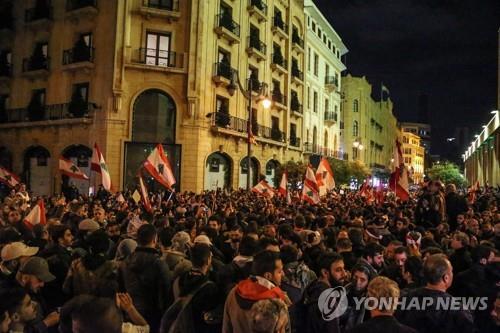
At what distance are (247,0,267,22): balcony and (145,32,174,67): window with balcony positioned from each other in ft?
25.8

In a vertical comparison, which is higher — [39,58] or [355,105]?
[355,105]

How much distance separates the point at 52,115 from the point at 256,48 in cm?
1420

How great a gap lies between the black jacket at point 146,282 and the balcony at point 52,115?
22425 millimetres

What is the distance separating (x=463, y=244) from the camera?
259 inches

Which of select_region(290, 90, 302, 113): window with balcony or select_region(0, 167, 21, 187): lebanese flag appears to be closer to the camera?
select_region(0, 167, 21, 187): lebanese flag

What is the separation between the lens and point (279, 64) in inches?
1446

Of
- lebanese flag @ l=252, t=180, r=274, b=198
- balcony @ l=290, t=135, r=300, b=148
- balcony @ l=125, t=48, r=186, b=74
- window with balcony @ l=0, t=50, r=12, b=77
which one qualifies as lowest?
lebanese flag @ l=252, t=180, r=274, b=198

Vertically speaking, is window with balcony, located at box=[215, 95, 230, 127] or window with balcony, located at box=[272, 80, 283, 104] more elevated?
window with balcony, located at box=[272, 80, 283, 104]

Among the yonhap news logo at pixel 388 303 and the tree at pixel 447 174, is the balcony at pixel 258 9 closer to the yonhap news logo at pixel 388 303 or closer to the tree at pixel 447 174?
→ the yonhap news logo at pixel 388 303

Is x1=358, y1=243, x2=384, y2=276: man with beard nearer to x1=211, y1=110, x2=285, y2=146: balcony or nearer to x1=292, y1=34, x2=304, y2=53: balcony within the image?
x1=211, y1=110, x2=285, y2=146: balcony

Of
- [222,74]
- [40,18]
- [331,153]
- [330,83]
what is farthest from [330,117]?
[40,18]

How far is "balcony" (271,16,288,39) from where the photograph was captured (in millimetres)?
35616

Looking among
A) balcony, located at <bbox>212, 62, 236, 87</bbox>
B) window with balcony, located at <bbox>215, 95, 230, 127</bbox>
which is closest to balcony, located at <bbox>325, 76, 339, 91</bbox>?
balcony, located at <bbox>212, 62, 236, 87</bbox>

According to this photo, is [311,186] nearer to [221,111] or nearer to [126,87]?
[126,87]
